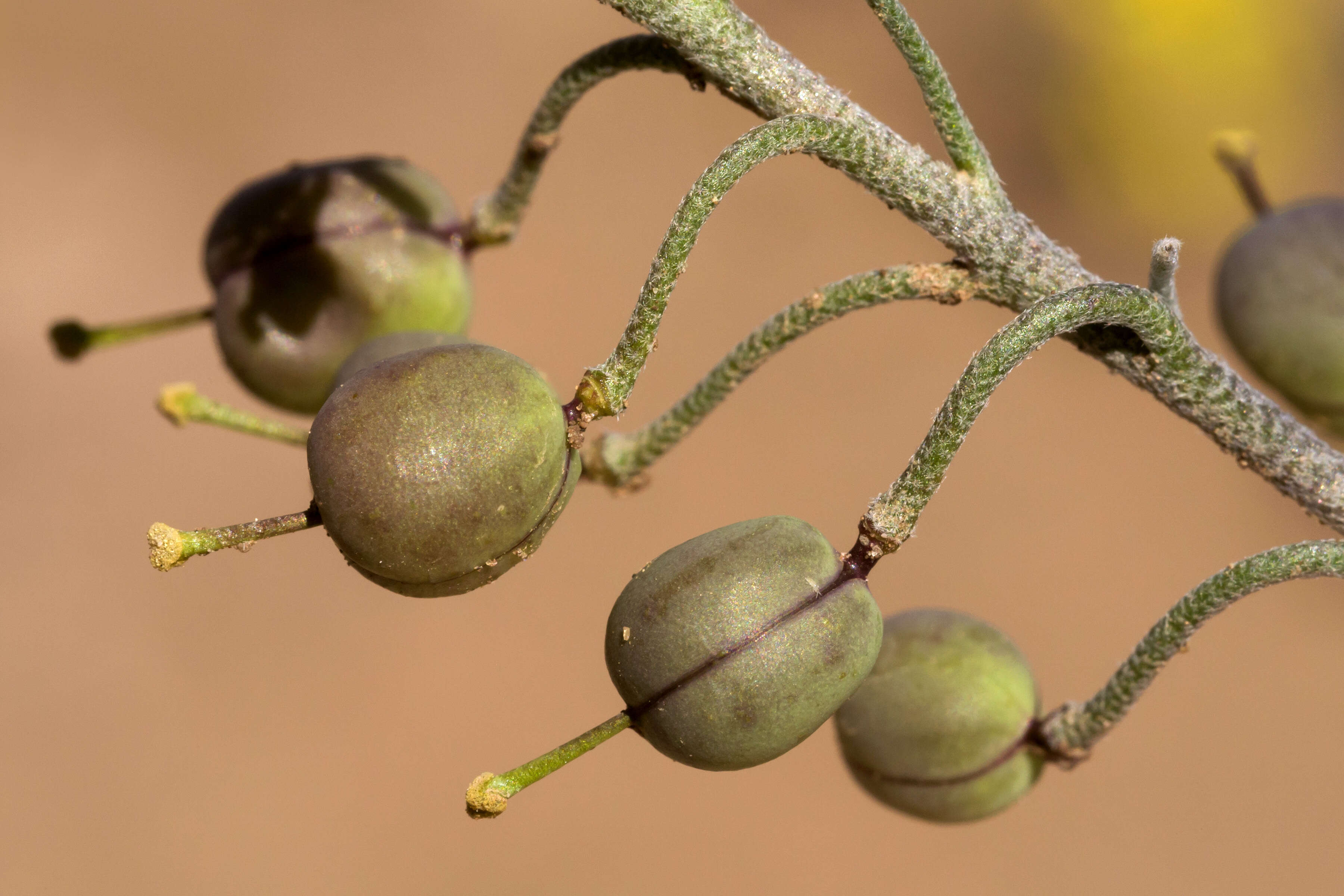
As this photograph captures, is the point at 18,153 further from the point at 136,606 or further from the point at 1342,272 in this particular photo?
the point at 1342,272

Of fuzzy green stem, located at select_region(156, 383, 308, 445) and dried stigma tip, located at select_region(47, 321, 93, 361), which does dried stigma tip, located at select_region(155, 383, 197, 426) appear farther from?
dried stigma tip, located at select_region(47, 321, 93, 361)

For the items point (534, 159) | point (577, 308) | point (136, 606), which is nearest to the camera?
point (534, 159)

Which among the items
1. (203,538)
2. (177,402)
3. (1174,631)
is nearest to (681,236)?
(203,538)

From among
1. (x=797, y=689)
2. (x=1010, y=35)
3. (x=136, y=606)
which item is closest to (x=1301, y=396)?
(x=797, y=689)

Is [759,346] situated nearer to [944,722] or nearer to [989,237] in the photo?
[989,237]

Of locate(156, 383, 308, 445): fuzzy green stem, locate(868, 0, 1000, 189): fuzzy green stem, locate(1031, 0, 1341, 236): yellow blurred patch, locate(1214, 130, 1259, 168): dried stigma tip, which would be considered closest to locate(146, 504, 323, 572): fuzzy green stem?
locate(156, 383, 308, 445): fuzzy green stem

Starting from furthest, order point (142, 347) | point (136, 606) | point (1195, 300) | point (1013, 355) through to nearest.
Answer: point (1195, 300)
point (142, 347)
point (136, 606)
point (1013, 355)

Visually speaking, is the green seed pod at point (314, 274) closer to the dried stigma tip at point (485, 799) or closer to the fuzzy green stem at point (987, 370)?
the dried stigma tip at point (485, 799)
